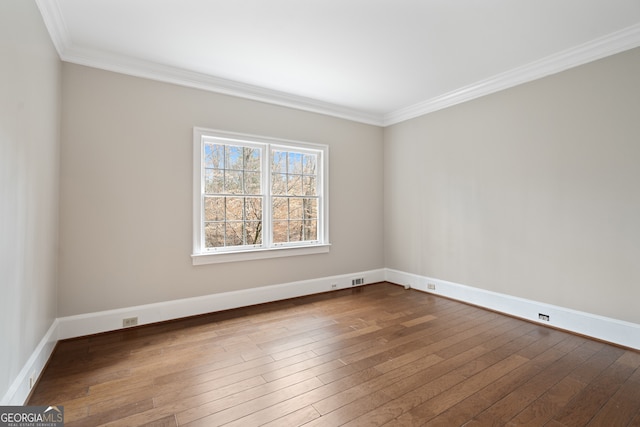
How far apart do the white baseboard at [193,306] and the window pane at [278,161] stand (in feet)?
5.47

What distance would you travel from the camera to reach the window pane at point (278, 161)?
4348 mm

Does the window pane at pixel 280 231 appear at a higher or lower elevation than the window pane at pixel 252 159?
lower

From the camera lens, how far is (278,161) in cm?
441

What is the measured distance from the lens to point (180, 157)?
3.58 m

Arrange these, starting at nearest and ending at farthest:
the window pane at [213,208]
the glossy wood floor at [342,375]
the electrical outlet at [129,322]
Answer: the glossy wood floor at [342,375] < the electrical outlet at [129,322] < the window pane at [213,208]

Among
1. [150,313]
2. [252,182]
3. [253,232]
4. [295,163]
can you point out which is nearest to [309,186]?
[295,163]

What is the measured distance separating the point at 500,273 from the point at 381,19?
3226 mm

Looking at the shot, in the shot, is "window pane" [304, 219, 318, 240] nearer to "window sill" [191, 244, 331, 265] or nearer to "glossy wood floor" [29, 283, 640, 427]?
"window sill" [191, 244, 331, 265]

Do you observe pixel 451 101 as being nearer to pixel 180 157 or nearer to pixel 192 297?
pixel 180 157

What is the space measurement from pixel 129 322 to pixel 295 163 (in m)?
2.89

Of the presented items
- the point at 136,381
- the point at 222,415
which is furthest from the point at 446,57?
the point at 136,381

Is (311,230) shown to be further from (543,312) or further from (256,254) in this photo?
(543,312)

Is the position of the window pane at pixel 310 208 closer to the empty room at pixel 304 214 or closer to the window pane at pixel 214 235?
the empty room at pixel 304 214

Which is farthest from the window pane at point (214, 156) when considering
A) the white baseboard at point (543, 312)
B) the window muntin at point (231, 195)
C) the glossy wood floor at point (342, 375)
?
the white baseboard at point (543, 312)
